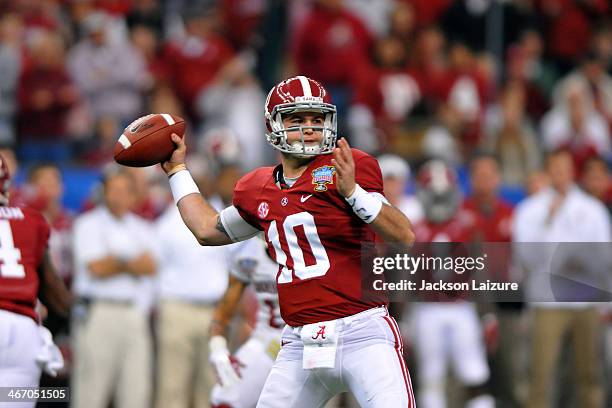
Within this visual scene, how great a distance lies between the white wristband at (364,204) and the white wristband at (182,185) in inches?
32.7

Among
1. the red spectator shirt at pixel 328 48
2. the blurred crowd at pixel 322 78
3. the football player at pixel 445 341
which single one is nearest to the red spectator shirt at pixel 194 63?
the blurred crowd at pixel 322 78

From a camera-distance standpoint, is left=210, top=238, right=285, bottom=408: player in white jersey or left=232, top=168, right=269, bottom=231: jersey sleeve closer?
left=232, top=168, right=269, bottom=231: jersey sleeve

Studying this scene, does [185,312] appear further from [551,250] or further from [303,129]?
[303,129]

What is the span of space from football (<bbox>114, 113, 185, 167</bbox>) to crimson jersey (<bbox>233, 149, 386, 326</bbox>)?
58 cm

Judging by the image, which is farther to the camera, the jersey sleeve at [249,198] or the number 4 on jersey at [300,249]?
the jersey sleeve at [249,198]

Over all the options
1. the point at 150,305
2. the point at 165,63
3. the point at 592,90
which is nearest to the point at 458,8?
the point at 592,90

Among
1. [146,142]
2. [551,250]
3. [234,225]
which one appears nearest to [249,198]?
[234,225]

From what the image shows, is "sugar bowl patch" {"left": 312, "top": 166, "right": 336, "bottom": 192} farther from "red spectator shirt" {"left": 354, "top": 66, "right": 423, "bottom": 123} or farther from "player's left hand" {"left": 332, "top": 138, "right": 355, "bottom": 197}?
"red spectator shirt" {"left": 354, "top": 66, "right": 423, "bottom": 123}

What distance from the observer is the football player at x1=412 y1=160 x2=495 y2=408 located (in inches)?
344

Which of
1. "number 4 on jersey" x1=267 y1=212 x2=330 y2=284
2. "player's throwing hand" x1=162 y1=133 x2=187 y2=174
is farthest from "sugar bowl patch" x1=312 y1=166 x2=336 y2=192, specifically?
"player's throwing hand" x1=162 y1=133 x2=187 y2=174

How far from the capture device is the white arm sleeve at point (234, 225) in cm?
528

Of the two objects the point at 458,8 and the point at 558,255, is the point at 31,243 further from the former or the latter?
the point at 458,8

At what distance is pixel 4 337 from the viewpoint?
5398 mm

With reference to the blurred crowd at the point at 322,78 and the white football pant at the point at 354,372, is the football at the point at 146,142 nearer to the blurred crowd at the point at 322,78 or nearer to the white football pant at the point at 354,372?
the white football pant at the point at 354,372
